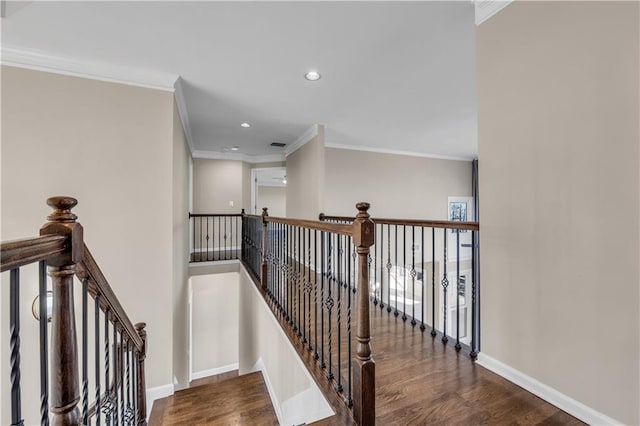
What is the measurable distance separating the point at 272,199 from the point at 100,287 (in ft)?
40.4

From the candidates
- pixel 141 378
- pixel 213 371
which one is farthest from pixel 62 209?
pixel 213 371

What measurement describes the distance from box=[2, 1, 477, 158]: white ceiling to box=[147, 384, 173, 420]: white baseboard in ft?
10.1

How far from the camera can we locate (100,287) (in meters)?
1.07

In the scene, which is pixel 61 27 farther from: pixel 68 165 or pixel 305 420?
pixel 305 420

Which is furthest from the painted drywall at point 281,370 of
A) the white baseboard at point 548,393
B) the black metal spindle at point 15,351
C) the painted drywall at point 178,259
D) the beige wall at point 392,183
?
the beige wall at point 392,183

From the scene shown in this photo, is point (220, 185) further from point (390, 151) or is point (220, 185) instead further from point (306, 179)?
point (390, 151)

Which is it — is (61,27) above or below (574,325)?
above

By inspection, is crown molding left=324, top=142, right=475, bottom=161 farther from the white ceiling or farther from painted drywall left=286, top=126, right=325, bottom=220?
the white ceiling

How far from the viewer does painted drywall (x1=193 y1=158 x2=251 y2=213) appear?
6.53 meters

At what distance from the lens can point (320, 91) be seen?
325 centimetres

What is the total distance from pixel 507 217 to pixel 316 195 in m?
3.08

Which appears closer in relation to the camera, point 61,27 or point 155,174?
point 61,27

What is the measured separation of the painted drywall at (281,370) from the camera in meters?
1.93

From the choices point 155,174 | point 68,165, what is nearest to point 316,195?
point 155,174
